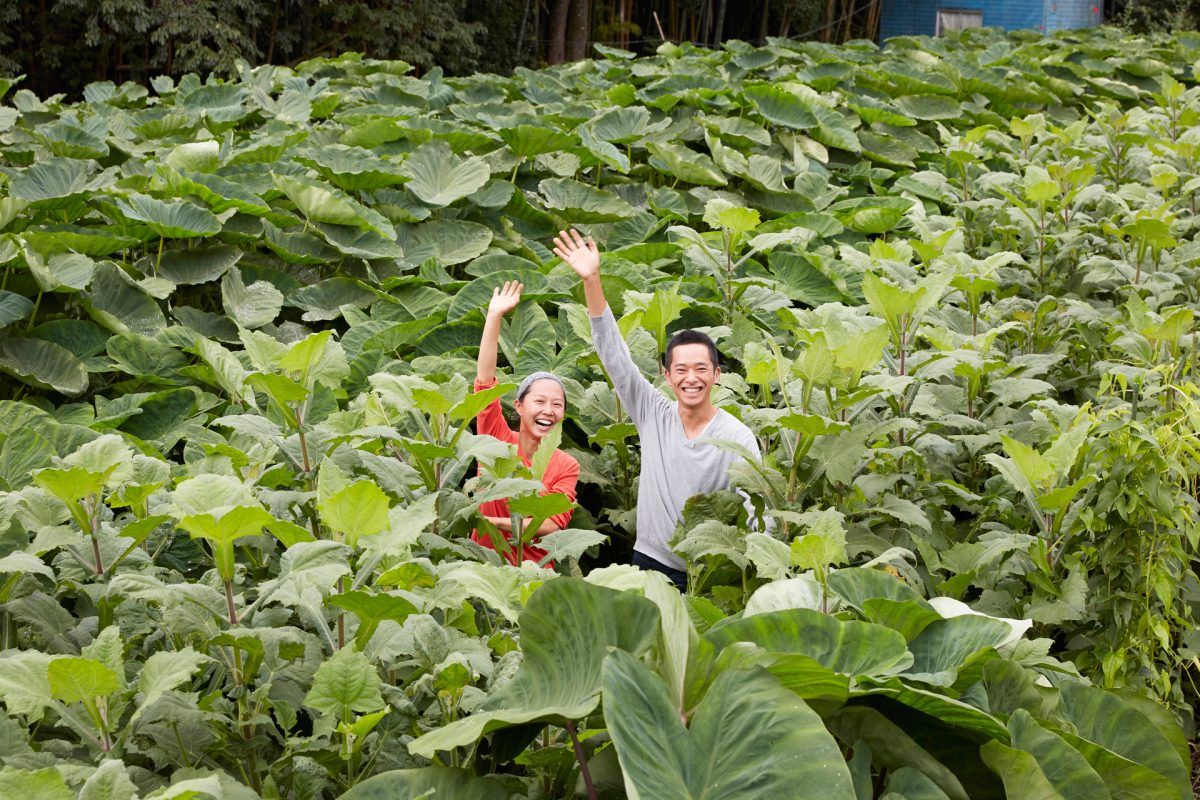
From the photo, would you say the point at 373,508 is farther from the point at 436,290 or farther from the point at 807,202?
the point at 807,202

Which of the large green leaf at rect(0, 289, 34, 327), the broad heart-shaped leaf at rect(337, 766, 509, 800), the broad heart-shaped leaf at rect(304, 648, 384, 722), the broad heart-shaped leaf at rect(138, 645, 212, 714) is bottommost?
the large green leaf at rect(0, 289, 34, 327)

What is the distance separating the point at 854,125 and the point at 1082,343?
12.1 ft

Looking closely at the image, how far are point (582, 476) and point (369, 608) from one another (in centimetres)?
197

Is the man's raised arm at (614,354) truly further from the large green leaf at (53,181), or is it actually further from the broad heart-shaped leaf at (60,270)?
the large green leaf at (53,181)

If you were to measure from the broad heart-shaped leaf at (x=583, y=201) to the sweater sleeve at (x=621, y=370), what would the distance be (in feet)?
7.24

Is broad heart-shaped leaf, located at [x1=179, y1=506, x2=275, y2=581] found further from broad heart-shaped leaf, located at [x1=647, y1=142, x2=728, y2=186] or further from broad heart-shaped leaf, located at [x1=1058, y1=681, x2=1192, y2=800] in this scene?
broad heart-shaped leaf, located at [x1=647, y1=142, x2=728, y2=186]

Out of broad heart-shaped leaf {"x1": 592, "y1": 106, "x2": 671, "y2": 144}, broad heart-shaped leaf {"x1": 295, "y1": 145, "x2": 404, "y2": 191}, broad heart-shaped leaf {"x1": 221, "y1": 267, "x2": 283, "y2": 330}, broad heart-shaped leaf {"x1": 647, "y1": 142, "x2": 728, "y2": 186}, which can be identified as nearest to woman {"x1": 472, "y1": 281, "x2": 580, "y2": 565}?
broad heart-shaped leaf {"x1": 221, "y1": 267, "x2": 283, "y2": 330}

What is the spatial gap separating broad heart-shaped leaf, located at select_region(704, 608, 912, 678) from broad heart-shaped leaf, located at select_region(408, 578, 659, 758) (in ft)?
0.42

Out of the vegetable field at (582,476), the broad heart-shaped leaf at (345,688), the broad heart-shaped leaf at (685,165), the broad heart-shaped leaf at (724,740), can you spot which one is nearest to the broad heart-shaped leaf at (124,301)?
the vegetable field at (582,476)

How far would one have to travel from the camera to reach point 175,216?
172 inches

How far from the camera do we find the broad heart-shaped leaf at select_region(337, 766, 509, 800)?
1.32m

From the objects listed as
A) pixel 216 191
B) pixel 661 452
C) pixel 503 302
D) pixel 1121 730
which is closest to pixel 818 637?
pixel 1121 730

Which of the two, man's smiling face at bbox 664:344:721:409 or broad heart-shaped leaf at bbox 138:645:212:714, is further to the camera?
man's smiling face at bbox 664:344:721:409

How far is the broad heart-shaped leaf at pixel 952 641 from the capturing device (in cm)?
140
